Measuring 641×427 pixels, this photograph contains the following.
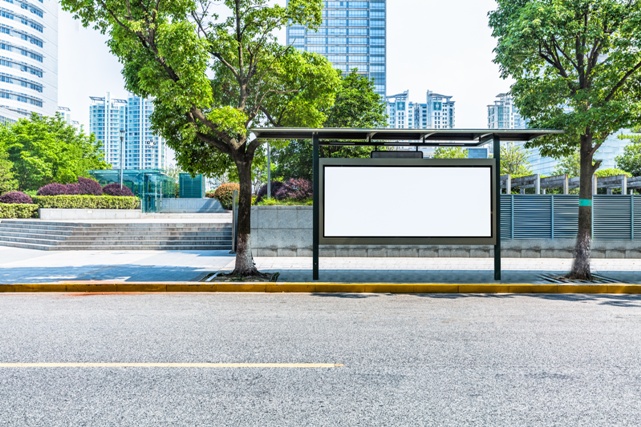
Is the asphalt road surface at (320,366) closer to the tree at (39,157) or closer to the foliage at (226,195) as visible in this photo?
the foliage at (226,195)

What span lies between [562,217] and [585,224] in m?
5.30

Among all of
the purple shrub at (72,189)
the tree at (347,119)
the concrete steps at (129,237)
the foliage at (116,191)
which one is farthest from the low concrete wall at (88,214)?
the tree at (347,119)

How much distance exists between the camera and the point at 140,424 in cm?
373

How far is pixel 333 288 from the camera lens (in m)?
10.8

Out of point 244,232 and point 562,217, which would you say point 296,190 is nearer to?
point 562,217

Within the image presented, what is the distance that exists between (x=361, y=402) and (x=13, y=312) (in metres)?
6.54

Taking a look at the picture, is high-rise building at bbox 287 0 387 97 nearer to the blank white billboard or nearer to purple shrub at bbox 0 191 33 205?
purple shrub at bbox 0 191 33 205

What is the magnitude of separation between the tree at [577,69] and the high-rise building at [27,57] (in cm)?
9366

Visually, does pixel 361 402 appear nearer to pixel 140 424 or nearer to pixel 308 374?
pixel 308 374

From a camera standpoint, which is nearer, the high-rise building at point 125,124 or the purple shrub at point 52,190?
the purple shrub at point 52,190

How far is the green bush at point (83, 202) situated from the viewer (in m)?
31.8

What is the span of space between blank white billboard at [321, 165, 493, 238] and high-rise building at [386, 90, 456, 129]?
17273 cm

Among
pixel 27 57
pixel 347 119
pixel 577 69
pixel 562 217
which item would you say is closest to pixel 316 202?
pixel 577 69

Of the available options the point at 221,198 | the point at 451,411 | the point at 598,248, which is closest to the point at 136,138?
the point at 221,198
